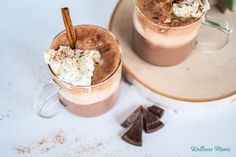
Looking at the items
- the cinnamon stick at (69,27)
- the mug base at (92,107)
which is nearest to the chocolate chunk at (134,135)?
the mug base at (92,107)

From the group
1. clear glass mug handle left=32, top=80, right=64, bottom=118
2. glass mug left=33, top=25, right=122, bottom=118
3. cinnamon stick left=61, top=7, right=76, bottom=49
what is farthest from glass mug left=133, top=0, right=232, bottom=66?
clear glass mug handle left=32, top=80, right=64, bottom=118

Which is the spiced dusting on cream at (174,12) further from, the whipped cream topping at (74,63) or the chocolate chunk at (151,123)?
the chocolate chunk at (151,123)

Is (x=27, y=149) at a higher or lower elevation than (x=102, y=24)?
lower

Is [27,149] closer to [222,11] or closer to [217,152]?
[217,152]

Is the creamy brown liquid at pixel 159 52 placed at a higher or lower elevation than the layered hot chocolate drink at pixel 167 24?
lower

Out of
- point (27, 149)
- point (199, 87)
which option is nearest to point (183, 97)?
point (199, 87)
